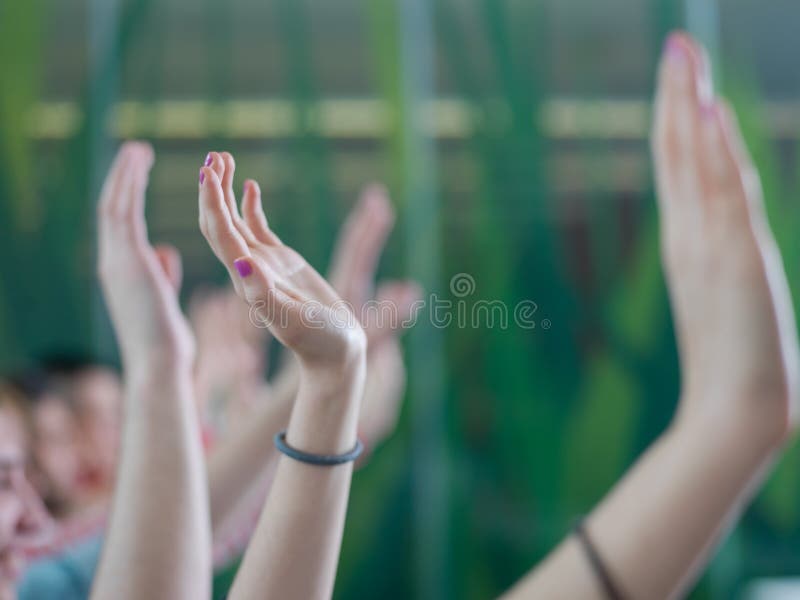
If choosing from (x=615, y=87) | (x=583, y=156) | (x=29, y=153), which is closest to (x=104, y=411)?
(x=29, y=153)

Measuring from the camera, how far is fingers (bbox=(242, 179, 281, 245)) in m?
0.54

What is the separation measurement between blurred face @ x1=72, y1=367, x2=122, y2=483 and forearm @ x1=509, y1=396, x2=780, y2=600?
3.32ft

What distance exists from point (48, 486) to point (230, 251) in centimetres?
113

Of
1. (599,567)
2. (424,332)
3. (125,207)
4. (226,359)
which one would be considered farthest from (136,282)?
(424,332)

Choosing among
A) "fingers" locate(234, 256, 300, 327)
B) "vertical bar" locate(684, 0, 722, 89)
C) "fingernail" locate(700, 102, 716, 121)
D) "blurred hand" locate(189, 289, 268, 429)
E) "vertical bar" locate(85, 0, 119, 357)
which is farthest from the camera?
"vertical bar" locate(684, 0, 722, 89)

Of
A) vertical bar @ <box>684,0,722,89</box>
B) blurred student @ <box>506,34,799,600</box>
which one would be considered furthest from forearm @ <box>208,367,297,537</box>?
vertical bar @ <box>684,0,722,89</box>

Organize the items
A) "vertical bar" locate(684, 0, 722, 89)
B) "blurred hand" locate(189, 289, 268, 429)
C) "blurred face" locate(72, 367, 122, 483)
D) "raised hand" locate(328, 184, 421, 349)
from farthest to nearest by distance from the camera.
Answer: "vertical bar" locate(684, 0, 722, 89)
"blurred face" locate(72, 367, 122, 483)
"blurred hand" locate(189, 289, 268, 429)
"raised hand" locate(328, 184, 421, 349)

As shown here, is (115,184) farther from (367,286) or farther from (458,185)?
(458,185)

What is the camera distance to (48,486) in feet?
4.73

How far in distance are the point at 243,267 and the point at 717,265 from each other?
44 centimetres

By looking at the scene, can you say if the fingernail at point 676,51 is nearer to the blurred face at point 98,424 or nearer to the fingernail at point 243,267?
the fingernail at point 243,267

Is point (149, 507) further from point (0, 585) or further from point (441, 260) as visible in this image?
point (441, 260)

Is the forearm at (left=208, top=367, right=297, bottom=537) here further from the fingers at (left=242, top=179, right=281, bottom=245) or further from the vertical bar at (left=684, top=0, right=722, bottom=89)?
the vertical bar at (left=684, top=0, right=722, bottom=89)

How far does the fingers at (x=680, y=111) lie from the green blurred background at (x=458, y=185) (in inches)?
59.8
